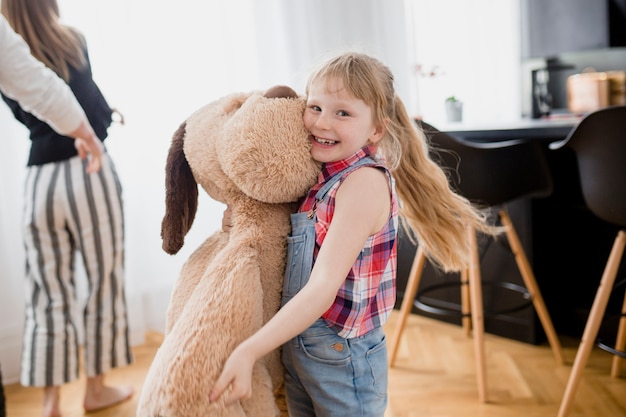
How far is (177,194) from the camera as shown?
3.62 ft

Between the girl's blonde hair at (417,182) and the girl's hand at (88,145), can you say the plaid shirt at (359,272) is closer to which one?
the girl's blonde hair at (417,182)

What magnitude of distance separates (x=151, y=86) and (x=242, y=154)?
1778mm

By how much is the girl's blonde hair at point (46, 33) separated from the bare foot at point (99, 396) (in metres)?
0.97

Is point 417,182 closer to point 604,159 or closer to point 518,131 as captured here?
point 604,159

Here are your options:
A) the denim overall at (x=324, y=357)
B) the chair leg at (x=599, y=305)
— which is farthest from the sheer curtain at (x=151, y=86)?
the denim overall at (x=324, y=357)

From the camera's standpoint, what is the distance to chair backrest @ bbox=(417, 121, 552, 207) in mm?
2047

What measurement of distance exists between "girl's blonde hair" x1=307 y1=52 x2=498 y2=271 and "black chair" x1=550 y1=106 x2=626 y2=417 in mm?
570

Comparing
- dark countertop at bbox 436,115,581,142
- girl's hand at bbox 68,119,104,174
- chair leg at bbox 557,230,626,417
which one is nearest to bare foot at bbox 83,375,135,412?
girl's hand at bbox 68,119,104,174

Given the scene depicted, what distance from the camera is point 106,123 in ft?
7.03

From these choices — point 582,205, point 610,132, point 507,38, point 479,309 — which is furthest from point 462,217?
point 507,38

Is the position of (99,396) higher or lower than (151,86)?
lower

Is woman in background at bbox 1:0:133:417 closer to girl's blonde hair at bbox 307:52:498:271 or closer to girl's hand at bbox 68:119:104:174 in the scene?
girl's hand at bbox 68:119:104:174

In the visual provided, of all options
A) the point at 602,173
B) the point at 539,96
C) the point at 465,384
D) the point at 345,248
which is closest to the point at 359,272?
the point at 345,248

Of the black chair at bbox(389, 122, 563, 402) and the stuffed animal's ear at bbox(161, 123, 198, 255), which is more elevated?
the stuffed animal's ear at bbox(161, 123, 198, 255)
